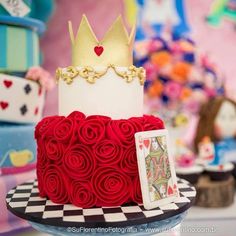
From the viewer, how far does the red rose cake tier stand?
1275mm

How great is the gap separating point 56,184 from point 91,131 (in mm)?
233

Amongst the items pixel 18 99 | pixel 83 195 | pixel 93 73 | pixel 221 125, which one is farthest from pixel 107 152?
pixel 221 125

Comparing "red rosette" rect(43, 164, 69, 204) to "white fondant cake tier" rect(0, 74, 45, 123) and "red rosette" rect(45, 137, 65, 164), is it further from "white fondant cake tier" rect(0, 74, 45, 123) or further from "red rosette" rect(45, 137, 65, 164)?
"white fondant cake tier" rect(0, 74, 45, 123)

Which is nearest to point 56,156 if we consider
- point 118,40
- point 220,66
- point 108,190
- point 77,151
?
point 77,151

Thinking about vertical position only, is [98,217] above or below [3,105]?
below

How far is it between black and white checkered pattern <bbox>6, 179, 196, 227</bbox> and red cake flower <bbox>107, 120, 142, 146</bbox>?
0.22m

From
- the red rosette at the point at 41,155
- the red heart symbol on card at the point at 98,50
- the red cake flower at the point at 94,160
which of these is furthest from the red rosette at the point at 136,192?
the red heart symbol on card at the point at 98,50

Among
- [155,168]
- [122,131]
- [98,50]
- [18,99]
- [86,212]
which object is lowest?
[86,212]

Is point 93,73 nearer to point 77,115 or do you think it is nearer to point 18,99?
point 77,115

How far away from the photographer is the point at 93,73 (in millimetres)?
1358

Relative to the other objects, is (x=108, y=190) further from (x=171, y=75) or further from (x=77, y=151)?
(x=171, y=75)

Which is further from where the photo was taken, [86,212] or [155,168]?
[155,168]

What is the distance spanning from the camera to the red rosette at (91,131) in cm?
127

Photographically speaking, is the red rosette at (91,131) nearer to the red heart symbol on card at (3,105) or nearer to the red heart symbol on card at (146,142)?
the red heart symbol on card at (146,142)
